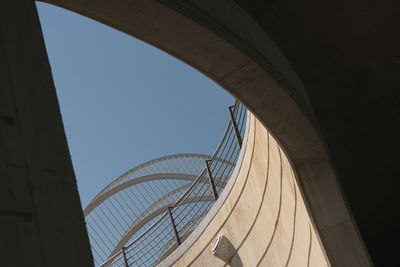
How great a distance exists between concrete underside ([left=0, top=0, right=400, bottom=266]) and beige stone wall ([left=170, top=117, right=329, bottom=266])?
96 cm

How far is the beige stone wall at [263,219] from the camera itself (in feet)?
30.7

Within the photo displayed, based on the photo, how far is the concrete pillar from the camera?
2.55 meters

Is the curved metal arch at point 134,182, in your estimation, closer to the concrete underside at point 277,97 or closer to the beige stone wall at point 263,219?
the beige stone wall at point 263,219

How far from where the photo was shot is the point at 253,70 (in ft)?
21.5

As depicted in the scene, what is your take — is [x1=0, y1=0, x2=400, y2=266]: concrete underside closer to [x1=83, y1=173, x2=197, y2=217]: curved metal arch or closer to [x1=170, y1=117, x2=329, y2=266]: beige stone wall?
[x1=170, y1=117, x2=329, y2=266]: beige stone wall

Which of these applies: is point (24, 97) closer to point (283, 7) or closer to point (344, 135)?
point (283, 7)

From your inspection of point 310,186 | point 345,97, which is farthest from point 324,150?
point 345,97

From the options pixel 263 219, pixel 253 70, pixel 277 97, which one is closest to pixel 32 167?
pixel 253 70

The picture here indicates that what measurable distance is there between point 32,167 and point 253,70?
13.6 feet

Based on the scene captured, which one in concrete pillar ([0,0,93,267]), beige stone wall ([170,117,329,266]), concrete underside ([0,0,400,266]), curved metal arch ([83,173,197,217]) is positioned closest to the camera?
concrete pillar ([0,0,93,267])

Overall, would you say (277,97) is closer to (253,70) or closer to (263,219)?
(253,70)

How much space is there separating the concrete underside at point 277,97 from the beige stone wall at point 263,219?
955 millimetres

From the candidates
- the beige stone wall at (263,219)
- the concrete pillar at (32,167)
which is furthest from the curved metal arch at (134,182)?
the concrete pillar at (32,167)

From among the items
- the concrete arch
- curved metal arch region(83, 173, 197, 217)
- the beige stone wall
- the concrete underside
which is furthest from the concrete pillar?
curved metal arch region(83, 173, 197, 217)
